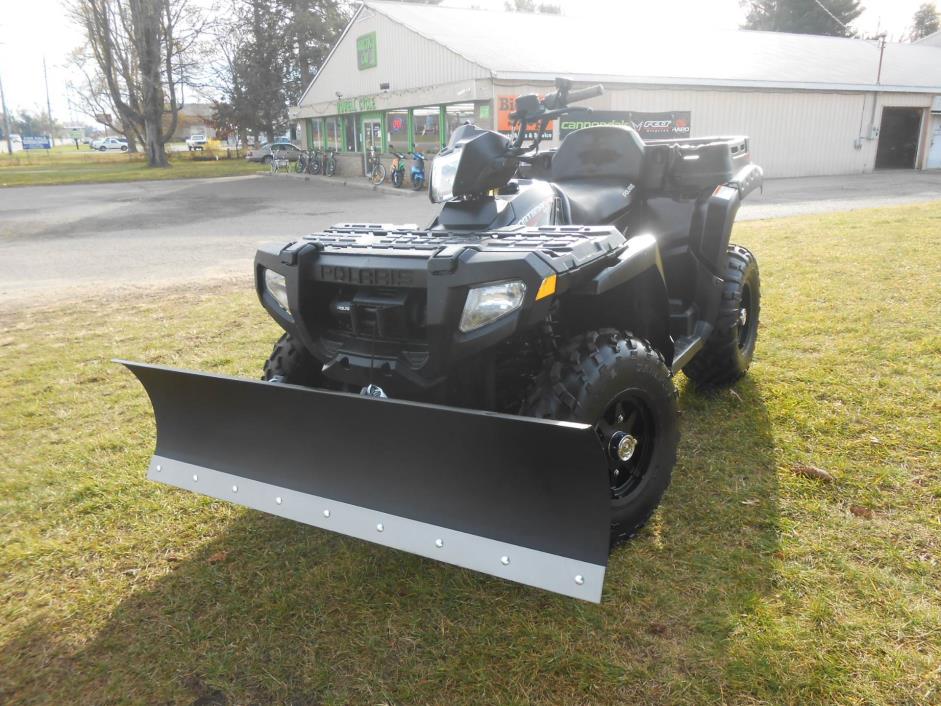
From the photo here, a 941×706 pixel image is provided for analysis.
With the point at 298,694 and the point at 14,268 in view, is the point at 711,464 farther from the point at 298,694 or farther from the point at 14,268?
the point at 14,268

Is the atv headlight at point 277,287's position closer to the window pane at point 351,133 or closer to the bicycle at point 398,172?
the bicycle at point 398,172

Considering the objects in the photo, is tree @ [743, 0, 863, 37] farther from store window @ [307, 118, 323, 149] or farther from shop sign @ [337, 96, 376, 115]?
shop sign @ [337, 96, 376, 115]

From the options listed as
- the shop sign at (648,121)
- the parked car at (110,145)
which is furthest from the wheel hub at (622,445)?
the parked car at (110,145)

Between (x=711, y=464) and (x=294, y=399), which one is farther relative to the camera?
(x=711, y=464)

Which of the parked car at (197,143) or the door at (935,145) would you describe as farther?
the parked car at (197,143)

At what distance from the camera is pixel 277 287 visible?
279 cm

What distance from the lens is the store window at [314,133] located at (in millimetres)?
31734

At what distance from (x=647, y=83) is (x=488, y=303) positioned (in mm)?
19416

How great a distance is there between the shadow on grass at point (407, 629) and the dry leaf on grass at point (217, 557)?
10 millimetres

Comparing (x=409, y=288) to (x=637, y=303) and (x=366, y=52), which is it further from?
(x=366, y=52)

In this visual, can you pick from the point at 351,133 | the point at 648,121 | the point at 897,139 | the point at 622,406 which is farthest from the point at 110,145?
the point at 622,406

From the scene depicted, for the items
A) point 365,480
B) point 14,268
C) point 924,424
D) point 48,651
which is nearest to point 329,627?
point 365,480

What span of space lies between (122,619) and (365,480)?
98 centimetres

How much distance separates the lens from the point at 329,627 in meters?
2.48
